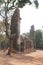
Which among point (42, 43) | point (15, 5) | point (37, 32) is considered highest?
point (15, 5)

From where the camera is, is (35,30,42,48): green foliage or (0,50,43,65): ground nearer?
(0,50,43,65): ground

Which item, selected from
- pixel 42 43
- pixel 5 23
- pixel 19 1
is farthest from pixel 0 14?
pixel 42 43

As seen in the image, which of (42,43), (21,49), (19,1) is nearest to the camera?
(19,1)

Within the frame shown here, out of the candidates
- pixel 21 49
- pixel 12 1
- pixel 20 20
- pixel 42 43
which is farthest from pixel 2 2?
pixel 42 43

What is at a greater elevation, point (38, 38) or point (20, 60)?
point (38, 38)

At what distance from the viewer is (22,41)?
35.6 meters

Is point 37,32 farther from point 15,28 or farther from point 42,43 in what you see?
point 15,28

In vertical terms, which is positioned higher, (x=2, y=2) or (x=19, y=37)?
(x=2, y=2)

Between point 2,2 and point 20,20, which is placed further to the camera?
point 20,20

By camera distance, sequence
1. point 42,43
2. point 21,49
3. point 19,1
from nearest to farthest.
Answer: point 19,1, point 21,49, point 42,43

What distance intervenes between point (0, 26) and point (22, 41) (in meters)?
11.6

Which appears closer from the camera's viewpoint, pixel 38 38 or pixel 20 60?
pixel 20 60

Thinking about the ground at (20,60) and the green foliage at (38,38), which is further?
the green foliage at (38,38)

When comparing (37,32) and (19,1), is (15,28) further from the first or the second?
(37,32)
